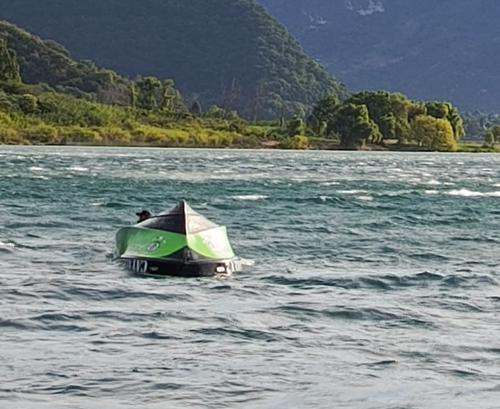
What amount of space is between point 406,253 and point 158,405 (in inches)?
771

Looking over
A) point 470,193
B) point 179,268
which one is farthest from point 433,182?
point 179,268

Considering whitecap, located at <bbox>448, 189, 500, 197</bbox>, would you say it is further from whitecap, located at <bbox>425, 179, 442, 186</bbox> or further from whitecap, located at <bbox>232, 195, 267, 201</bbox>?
whitecap, located at <bbox>232, 195, 267, 201</bbox>

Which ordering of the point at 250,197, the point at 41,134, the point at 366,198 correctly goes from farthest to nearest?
the point at 41,134
the point at 366,198
the point at 250,197

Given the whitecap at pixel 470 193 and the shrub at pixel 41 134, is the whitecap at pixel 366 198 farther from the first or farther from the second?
the shrub at pixel 41 134

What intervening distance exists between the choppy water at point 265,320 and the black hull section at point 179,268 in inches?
17.1

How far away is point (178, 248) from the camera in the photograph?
85.7 ft

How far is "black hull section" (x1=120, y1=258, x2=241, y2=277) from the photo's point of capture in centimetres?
2584

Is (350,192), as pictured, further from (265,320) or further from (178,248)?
(265,320)

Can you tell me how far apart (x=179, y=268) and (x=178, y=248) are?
0.56 meters

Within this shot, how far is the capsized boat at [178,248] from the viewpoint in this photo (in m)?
26.0

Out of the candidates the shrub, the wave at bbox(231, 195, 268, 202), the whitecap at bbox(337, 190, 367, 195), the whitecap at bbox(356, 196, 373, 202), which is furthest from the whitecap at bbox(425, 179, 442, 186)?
the shrub

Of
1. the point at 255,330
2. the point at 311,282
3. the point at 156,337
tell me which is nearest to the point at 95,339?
the point at 156,337

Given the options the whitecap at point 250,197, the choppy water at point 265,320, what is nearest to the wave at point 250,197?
the whitecap at point 250,197

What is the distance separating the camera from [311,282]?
1019 inches
